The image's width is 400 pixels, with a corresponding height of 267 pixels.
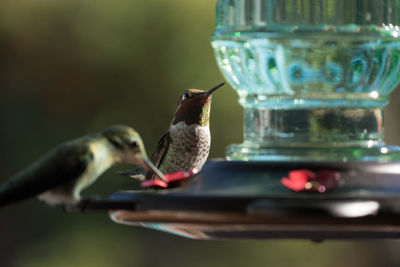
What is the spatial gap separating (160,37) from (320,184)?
8.48 meters

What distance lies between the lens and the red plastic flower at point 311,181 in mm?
3369

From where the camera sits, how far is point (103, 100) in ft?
39.0

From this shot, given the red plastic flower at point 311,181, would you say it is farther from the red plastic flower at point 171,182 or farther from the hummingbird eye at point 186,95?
the hummingbird eye at point 186,95

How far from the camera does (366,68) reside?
4.13m

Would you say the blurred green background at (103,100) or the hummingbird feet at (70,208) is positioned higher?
the hummingbird feet at (70,208)

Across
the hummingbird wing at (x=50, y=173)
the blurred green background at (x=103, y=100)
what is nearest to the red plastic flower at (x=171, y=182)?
the hummingbird wing at (x=50, y=173)

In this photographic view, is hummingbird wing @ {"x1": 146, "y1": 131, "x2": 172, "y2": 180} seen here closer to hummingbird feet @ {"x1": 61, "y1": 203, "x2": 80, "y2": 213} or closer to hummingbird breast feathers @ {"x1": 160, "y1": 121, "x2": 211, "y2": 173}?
hummingbird breast feathers @ {"x1": 160, "y1": 121, "x2": 211, "y2": 173}

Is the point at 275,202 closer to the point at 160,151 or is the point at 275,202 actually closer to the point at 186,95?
the point at 160,151

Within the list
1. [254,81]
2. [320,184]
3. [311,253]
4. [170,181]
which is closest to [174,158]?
[254,81]

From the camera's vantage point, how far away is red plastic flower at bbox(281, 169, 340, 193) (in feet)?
→ 11.1

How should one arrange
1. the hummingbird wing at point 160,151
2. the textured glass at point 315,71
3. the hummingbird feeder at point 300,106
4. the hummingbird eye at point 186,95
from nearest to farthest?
the hummingbird feeder at point 300,106, the textured glass at point 315,71, the hummingbird wing at point 160,151, the hummingbird eye at point 186,95

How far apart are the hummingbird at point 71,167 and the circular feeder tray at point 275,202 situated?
150 millimetres

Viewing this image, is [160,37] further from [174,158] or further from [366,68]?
[366,68]

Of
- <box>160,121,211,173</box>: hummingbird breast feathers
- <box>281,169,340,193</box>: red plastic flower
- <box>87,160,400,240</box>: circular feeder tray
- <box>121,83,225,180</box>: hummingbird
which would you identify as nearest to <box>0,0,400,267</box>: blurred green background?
<box>121,83,225,180</box>: hummingbird
